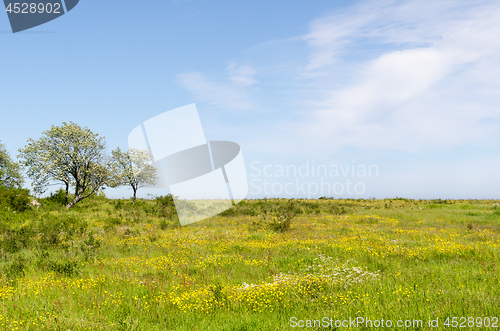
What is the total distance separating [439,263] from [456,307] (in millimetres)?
5367

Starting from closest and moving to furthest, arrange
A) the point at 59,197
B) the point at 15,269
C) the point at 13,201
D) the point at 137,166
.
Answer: the point at 15,269, the point at 13,201, the point at 59,197, the point at 137,166

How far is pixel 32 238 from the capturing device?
45.7ft

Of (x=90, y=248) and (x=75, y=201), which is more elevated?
(x=75, y=201)

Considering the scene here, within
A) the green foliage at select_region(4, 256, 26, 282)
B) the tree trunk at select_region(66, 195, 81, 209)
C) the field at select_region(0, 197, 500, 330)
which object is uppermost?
the tree trunk at select_region(66, 195, 81, 209)

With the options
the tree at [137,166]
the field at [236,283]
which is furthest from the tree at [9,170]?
the field at [236,283]

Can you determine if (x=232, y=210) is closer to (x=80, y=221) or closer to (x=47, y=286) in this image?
(x=80, y=221)

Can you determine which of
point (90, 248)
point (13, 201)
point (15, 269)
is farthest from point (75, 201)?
point (15, 269)

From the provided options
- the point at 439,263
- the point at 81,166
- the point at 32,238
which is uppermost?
the point at 81,166


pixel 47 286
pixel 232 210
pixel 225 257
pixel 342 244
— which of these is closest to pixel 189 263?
pixel 225 257

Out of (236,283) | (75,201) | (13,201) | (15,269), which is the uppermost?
(13,201)

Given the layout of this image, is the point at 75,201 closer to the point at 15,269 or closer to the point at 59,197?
the point at 59,197

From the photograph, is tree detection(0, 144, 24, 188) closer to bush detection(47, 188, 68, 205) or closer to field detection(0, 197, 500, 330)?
bush detection(47, 188, 68, 205)

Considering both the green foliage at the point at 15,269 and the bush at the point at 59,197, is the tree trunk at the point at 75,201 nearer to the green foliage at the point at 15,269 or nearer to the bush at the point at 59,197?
the bush at the point at 59,197

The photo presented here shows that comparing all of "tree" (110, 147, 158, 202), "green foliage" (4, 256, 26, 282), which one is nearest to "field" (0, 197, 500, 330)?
"green foliage" (4, 256, 26, 282)
